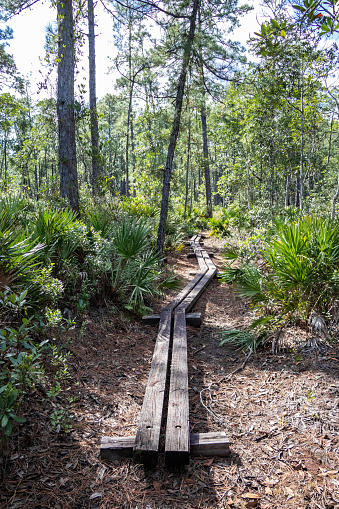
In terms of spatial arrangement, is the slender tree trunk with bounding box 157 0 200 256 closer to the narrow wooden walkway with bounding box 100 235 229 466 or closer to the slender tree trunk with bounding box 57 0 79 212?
the slender tree trunk with bounding box 57 0 79 212

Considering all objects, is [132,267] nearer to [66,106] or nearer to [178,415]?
[178,415]

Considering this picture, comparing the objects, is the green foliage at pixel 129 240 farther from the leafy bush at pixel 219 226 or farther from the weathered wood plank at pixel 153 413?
A: the leafy bush at pixel 219 226

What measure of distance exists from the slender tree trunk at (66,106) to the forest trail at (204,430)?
4139 mm

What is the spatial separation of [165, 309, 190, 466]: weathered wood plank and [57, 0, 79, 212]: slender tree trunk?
4.80m

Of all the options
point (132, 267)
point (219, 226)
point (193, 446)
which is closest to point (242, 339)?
point (193, 446)

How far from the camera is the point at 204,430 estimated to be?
8.52 ft

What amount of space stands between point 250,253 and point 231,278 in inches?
27.3

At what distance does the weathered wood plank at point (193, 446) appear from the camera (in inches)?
87.1

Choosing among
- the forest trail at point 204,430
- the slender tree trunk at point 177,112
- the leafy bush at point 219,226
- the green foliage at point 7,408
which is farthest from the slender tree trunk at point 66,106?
the leafy bush at point 219,226

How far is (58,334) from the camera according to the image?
3.39 metres

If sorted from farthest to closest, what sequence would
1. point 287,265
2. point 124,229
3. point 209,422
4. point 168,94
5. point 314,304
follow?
point 168,94 → point 124,229 → point 287,265 → point 314,304 → point 209,422

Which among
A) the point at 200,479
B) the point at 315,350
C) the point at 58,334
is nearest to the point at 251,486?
the point at 200,479

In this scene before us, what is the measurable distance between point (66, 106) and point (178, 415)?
22.2 feet

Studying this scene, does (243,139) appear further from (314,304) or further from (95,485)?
(95,485)
